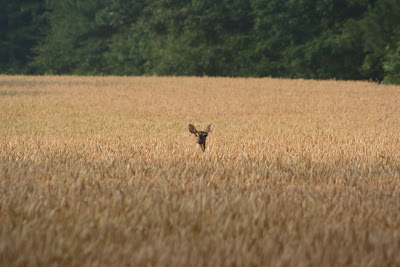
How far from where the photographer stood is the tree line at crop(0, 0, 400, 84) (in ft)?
114

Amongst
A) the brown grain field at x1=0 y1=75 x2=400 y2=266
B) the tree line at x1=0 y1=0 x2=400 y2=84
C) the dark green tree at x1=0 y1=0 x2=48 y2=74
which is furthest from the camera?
the dark green tree at x1=0 y1=0 x2=48 y2=74

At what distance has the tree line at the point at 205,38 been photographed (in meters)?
34.8

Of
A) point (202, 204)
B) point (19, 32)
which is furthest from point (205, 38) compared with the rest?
point (202, 204)

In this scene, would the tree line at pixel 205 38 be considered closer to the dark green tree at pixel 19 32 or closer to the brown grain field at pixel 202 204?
the dark green tree at pixel 19 32

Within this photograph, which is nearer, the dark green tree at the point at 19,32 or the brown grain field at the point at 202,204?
the brown grain field at the point at 202,204

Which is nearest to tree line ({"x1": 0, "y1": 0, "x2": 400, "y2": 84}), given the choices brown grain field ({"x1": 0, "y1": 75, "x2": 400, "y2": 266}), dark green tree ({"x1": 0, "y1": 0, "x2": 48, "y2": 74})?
dark green tree ({"x1": 0, "y1": 0, "x2": 48, "y2": 74})

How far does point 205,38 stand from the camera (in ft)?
135

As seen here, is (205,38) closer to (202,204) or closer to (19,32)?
(19,32)

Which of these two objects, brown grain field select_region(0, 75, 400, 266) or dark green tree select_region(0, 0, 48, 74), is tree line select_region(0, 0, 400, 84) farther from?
brown grain field select_region(0, 75, 400, 266)

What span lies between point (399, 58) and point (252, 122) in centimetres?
1972

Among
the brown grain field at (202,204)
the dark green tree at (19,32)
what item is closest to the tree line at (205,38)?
the dark green tree at (19,32)

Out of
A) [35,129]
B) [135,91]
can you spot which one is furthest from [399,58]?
[35,129]

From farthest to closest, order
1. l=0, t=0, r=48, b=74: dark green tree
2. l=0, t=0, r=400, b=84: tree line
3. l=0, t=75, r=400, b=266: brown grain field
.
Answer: l=0, t=0, r=48, b=74: dark green tree < l=0, t=0, r=400, b=84: tree line < l=0, t=75, r=400, b=266: brown grain field

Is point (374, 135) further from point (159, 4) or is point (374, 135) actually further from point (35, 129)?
point (159, 4)
